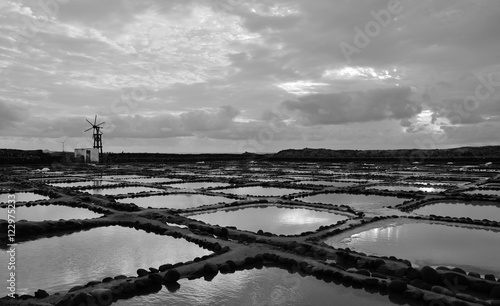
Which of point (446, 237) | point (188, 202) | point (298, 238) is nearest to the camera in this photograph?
point (298, 238)

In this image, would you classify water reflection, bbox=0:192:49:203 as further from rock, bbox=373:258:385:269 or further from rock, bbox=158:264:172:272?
rock, bbox=373:258:385:269

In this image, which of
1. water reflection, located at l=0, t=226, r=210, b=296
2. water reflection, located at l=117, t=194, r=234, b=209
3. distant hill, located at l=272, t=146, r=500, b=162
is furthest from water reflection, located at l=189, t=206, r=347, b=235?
distant hill, located at l=272, t=146, r=500, b=162

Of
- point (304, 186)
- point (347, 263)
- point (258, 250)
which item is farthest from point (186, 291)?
point (304, 186)

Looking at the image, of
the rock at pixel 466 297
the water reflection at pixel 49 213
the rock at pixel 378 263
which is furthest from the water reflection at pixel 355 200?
the rock at pixel 466 297

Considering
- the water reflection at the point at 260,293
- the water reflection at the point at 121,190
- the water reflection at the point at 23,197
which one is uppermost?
the water reflection at the point at 121,190

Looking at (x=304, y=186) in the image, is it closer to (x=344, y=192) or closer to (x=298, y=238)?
(x=344, y=192)

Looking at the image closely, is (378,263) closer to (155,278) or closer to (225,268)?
(225,268)

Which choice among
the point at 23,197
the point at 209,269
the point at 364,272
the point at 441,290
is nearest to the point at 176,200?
the point at 23,197

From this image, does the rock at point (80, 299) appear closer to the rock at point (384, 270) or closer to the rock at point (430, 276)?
the rock at point (384, 270)
